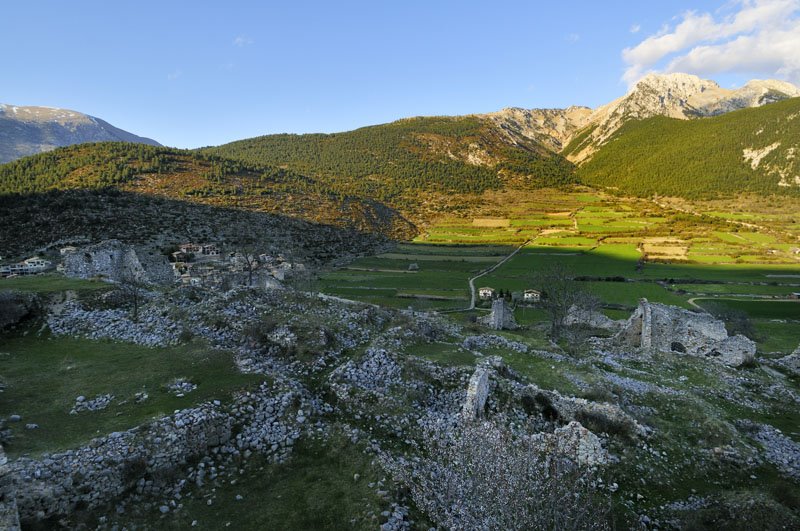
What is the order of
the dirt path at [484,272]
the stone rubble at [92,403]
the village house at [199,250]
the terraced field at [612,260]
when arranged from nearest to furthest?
the stone rubble at [92,403] < the terraced field at [612,260] < the dirt path at [484,272] < the village house at [199,250]

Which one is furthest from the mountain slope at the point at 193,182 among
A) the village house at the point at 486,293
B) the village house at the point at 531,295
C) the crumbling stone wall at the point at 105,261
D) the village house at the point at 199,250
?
the village house at the point at 531,295

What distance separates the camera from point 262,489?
46.2 ft

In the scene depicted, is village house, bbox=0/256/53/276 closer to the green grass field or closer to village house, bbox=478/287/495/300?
the green grass field

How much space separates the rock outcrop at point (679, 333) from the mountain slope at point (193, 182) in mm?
107063

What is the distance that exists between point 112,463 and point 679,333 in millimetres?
42035

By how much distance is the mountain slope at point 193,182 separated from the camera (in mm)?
108562

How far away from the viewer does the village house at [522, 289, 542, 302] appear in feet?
236

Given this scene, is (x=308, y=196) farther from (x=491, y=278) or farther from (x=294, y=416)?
(x=294, y=416)

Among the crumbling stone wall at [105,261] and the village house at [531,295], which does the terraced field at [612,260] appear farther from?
the crumbling stone wall at [105,261]

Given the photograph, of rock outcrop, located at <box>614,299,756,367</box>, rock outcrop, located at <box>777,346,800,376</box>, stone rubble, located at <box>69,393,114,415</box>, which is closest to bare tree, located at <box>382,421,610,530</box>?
stone rubble, located at <box>69,393,114,415</box>

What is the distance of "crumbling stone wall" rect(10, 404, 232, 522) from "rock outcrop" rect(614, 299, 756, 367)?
34.5m

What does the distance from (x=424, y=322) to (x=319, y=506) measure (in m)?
18.2

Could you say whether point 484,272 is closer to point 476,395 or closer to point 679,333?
point 679,333

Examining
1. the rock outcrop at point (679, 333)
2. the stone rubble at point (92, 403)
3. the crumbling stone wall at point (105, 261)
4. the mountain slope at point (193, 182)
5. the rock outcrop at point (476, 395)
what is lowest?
the rock outcrop at point (679, 333)
